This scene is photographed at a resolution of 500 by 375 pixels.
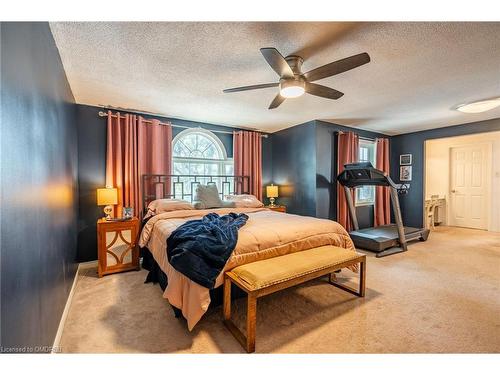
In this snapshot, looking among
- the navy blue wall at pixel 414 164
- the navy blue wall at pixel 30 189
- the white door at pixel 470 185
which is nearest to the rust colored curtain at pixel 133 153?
the navy blue wall at pixel 30 189

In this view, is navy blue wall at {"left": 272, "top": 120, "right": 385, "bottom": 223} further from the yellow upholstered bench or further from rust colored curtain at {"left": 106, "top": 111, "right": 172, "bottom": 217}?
rust colored curtain at {"left": 106, "top": 111, "right": 172, "bottom": 217}

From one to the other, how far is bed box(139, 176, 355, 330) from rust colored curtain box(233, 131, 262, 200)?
176cm

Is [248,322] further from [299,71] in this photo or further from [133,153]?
[133,153]

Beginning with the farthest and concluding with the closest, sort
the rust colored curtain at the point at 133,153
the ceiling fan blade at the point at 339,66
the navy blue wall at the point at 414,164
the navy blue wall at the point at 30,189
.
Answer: the navy blue wall at the point at 414,164, the rust colored curtain at the point at 133,153, the ceiling fan blade at the point at 339,66, the navy blue wall at the point at 30,189

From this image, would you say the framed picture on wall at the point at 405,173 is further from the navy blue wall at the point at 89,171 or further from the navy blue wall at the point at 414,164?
the navy blue wall at the point at 89,171

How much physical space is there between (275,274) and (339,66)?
171cm

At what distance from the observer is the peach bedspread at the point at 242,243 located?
1.78 m

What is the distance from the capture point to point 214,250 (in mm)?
1847

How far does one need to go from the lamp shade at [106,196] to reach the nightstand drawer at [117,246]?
25 centimetres

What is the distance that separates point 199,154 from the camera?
14.3 feet

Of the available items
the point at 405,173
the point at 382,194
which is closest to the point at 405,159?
the point at 405,173

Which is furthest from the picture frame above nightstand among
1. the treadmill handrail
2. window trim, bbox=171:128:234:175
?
window trim, bbox=171:128:234:175
